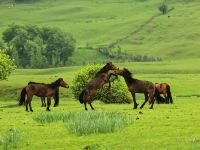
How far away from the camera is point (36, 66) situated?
512 feet

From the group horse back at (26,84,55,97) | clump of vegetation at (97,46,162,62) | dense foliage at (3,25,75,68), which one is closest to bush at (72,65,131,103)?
horse back at (26,84,55,97)

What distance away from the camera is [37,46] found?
15662cm

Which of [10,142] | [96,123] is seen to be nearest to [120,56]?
[96,123]

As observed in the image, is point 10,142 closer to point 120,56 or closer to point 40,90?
point 40,90

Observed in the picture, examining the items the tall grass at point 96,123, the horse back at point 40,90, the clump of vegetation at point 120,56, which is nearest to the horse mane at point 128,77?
the horse back at point 40,90

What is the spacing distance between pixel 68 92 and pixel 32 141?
147ft

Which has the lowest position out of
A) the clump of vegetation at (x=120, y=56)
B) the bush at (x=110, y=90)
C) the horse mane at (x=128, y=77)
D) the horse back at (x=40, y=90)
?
the clump of vegetation at (x=120, y=56)

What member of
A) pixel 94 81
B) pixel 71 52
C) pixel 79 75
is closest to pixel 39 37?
pixel 71 52

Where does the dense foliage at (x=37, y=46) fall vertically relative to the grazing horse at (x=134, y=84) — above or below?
below

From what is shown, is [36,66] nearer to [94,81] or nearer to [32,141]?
[94,81]

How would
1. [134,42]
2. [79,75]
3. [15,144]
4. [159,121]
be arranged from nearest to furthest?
1. [15,144]
2. [159,121]
3. [79,75]
4. [134,42]

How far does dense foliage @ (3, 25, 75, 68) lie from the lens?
156 meters

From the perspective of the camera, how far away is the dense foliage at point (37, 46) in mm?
155875

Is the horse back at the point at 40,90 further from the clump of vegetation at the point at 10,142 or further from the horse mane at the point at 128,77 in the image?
the clump of vegetation at the point at 10,142
